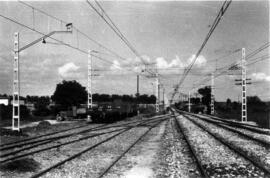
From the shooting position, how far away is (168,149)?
1390 centimetres

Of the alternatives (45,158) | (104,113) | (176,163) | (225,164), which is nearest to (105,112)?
(104,113)

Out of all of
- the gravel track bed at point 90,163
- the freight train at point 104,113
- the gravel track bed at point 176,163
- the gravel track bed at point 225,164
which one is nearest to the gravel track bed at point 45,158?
the gravel track bed at point 90,163

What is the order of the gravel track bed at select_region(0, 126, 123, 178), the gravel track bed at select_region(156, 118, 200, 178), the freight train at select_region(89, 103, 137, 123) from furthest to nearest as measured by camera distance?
the freight train at select_region(89, 103, 137, 123), the gravel track bed at select_region(0, 126, 123, 178), the gravel track bed at select_region(156, 118, 200, 178)

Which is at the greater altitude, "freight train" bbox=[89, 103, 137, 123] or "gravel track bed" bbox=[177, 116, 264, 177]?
"freight train" bbox=[89, 103, 137, 123]

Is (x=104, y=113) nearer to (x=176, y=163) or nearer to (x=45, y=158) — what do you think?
(x=45, y=158)

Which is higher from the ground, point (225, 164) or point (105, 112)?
point (105, 112)

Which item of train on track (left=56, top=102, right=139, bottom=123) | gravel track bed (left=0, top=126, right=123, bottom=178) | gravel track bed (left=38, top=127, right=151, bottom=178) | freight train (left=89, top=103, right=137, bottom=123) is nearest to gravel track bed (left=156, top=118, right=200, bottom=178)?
gravel track bed (left=38, top=127, right=151, bottom=178)

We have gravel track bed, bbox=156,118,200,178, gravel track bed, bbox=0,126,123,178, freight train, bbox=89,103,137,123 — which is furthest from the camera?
freight train, bbox=89,103,137,123

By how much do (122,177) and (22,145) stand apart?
7397mm

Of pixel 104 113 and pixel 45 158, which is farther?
pixel 104 113

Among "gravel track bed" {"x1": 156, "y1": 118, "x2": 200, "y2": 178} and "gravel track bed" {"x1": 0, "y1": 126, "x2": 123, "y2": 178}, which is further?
"gravel track bed" {"x1": 0, "y1": 126, "x2": 123, "y2": 178}

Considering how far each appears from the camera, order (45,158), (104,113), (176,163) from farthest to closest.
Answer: (104,113) → (45,158) → (176,163)

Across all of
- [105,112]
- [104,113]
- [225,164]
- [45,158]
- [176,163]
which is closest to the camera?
[225,164]

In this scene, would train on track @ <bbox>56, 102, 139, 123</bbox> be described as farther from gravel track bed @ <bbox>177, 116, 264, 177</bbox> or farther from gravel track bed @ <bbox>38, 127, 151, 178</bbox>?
gravel track bed @ <bbox>177, 116, 264, 177</bbox>
